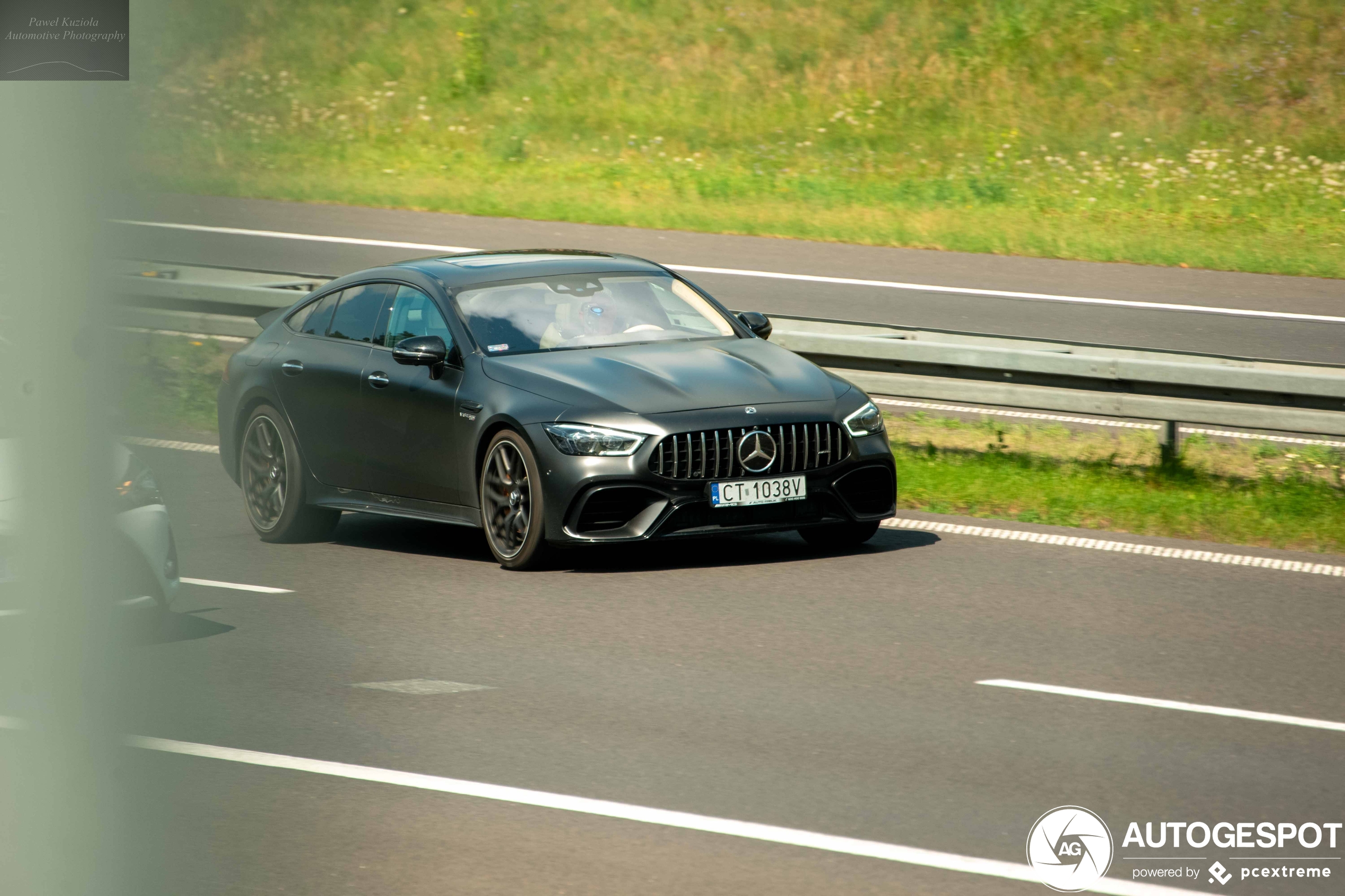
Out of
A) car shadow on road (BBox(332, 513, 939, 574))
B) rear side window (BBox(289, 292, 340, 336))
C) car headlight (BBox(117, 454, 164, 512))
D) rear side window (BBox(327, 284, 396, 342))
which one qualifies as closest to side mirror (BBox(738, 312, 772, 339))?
car shadow on road (BBox(332, 513, 939, 574))

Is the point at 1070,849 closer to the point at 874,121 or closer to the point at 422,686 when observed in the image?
the point at 422,686

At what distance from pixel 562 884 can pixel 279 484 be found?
5.95 meters

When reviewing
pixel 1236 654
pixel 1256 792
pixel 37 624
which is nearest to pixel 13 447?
pixel 37 624

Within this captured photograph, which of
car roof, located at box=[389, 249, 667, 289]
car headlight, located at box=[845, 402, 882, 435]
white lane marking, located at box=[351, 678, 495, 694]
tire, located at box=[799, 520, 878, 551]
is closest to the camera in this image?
white lane marking, located at box=[351, 678, 495, 694]

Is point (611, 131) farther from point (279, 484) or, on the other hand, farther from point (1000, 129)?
point (279, 484)

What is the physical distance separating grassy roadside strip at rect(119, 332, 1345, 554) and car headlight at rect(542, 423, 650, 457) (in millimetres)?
2620

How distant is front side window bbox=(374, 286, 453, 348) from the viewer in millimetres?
9664

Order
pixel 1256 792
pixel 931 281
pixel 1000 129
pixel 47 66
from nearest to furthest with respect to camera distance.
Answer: pixel 47 66 → pixel 1256 792 → pixel 931 281 → pixel 1000 129

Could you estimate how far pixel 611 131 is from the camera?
92.8ft

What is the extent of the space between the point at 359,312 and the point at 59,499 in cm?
893

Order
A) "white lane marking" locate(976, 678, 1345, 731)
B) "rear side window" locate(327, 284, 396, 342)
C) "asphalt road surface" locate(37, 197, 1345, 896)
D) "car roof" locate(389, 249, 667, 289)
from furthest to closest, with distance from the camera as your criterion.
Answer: "rear side window" locate(327, 284, 396, 342), "car roof" locate(389, 249, 667, 289), "white lane marking" locate(976, 678, 1345, 731), "asphalt road surface" locate(37, 197, 1345, 896)

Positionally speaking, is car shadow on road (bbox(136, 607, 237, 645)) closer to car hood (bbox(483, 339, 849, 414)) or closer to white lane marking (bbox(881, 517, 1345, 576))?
car hood (bbox(483, 339, 849, 414))

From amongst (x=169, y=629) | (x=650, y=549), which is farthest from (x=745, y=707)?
(x=169, y=629)

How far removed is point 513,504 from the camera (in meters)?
8.87
